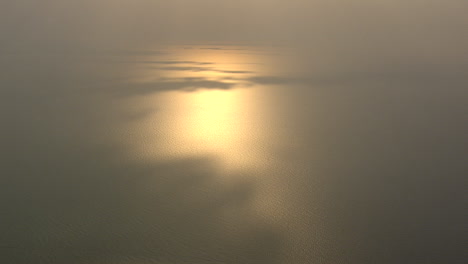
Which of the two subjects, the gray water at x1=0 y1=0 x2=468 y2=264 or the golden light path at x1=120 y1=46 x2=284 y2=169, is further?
the golden light path at x1=120 y1=46 x2=284 y2=169

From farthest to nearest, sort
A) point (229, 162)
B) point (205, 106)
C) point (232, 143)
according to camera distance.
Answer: point (205, 106)
point (232, 143)
point (229, 162)

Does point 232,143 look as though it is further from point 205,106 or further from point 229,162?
point 205,106

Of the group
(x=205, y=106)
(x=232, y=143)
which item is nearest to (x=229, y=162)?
(x=232, y=143)

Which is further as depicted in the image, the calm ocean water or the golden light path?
the golden light path

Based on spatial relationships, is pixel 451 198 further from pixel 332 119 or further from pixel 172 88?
pixel 172 88

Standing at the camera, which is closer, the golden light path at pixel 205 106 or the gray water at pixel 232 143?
the gray water at pixel 232 143

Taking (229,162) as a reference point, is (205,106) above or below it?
above

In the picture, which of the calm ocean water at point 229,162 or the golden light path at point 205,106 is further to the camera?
the golden light path at point 205,106

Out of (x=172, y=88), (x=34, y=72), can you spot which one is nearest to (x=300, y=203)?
(x=172, y=88)
